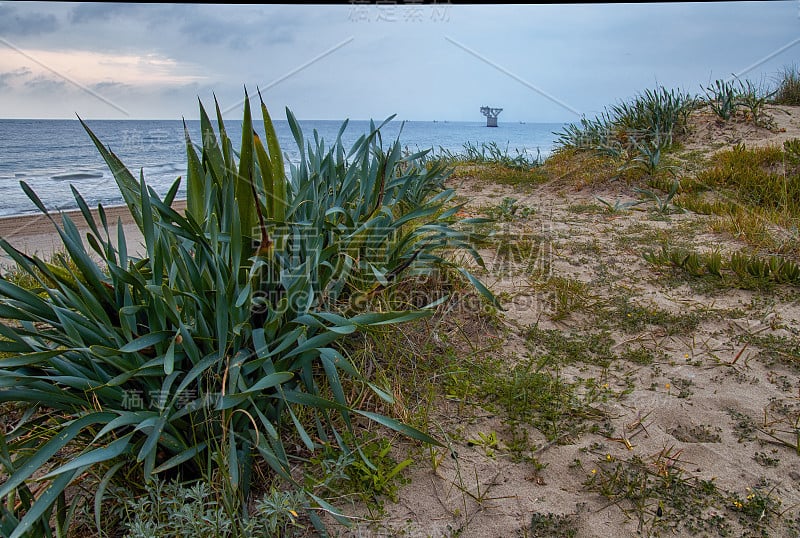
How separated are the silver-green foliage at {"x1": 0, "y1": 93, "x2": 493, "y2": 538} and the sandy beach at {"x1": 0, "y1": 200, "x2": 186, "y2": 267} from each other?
261 centimetres

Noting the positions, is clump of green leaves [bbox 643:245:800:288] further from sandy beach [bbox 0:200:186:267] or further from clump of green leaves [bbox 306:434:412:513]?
sandy beach [bbox 0:200:186:267]

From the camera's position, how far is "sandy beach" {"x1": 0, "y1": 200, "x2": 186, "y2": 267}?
442 cm

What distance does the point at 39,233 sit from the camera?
540 centimetres

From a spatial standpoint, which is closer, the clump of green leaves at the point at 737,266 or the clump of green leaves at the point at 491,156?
the clump of green leaves at the point at 737,266

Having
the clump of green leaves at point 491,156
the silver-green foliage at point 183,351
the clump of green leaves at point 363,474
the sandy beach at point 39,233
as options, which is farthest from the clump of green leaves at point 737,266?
the sandy beach at point 39,233

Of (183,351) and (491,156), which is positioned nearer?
(183,351)

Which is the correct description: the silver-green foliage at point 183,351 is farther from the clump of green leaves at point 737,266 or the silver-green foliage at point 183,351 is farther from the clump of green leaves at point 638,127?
the clump of green leaves at point 638,127

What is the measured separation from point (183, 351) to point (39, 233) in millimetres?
4870

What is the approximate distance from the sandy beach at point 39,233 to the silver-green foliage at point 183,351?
261cm

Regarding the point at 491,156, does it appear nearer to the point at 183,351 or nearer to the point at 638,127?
the point at 638,127

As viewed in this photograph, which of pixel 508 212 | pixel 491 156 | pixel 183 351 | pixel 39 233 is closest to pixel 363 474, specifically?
pixel 183 351

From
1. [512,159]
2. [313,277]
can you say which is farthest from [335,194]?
[512,159]

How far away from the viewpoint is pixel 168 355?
144 centimetres

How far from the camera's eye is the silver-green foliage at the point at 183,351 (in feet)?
4.74
